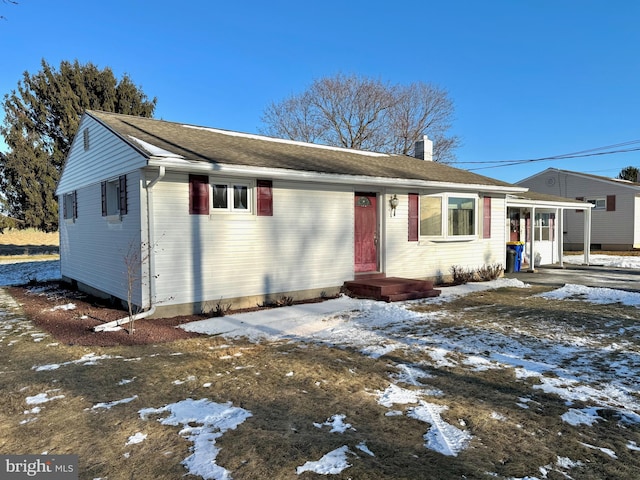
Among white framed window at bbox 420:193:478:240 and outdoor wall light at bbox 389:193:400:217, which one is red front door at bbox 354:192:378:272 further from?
white framed window at bbox 420:193:478:240

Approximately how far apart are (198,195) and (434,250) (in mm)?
6924

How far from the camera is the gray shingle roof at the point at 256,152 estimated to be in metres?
8.17

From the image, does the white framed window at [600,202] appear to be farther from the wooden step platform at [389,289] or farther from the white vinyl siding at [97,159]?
the white vinyl siding at [97,159]

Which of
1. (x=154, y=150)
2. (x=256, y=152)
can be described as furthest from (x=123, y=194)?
(x=256, y=152)

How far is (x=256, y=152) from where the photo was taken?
949 centimetres

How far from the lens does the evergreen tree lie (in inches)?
938

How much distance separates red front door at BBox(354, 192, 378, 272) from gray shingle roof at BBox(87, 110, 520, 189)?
29.7 inches

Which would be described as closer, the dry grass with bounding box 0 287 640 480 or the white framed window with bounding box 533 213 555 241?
the dry grass with bounding box 0 287 640 480

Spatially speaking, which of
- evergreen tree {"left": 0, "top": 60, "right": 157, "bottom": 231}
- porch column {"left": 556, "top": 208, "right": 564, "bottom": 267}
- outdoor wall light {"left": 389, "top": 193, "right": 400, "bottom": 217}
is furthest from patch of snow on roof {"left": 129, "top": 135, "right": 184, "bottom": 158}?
evergreen tree {"left": 0, "top": 60, "right": 157, "bottom": 231}

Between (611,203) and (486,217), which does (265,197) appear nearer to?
(486,217)

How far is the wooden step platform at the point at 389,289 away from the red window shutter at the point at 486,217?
4.05 m

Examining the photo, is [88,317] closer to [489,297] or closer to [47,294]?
[47,294]

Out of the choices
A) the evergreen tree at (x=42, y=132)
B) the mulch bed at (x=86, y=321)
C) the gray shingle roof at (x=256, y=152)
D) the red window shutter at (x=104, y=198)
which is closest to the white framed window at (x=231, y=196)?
the gray shingle roof at (x=256, y=152)

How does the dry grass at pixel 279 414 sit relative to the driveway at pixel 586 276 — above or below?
above
